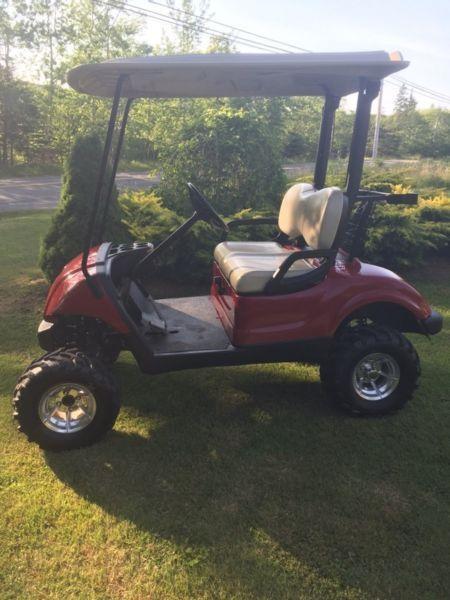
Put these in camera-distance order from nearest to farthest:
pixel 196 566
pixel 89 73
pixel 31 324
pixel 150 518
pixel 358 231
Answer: pixel 196 566 → pixel 150 518 → pixel 89 73 → pixel 358 231 → pixel 31 324

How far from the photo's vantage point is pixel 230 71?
8.32ft

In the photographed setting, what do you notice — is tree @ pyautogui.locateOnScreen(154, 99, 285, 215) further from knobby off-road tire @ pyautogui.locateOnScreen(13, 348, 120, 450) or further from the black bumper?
knobby off-road tire @ pyautogui.locateOnScreen(13, 348, 120, 450)

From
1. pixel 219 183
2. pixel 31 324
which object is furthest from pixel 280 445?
pixel 219 183

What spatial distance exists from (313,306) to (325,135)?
1400 mm

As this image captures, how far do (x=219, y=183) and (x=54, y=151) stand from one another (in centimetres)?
1785

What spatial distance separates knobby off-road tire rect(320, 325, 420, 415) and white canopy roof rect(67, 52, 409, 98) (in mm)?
1472

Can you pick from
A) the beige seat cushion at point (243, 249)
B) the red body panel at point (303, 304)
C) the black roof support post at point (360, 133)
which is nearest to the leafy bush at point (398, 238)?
the beige seat cushion at point (243, 249)

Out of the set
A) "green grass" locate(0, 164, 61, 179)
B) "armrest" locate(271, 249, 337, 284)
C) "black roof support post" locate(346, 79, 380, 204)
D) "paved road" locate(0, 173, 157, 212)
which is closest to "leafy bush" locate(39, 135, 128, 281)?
"armrest" locate(271, 249, 337, 284)

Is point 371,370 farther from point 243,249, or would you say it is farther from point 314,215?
point 243,249

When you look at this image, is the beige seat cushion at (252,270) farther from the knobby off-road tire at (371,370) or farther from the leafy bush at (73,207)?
the leafy bush at (73,207)

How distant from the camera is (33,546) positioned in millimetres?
2010

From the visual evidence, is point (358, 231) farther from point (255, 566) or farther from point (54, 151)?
point (54, 151)

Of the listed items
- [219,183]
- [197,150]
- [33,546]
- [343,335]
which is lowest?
[33,546]

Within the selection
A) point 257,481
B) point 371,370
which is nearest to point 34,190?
point 371,370
